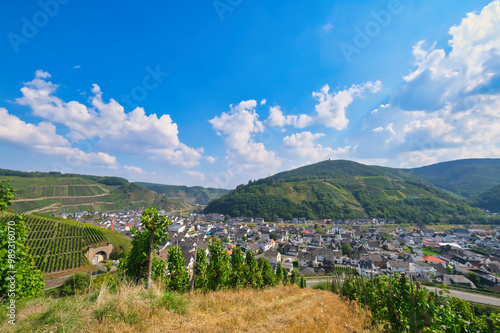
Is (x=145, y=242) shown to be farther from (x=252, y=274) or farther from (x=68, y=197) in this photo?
(x=68, y=197)

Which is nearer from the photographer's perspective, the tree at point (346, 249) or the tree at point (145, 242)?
the tree at point (145, 242)

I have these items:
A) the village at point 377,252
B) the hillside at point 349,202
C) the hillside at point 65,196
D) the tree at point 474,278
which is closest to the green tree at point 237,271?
the village at point 377,252

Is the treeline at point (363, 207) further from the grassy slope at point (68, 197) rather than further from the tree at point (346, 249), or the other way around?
the grassy slope at point (68, 197)

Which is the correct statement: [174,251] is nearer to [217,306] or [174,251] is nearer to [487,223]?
[217,306]

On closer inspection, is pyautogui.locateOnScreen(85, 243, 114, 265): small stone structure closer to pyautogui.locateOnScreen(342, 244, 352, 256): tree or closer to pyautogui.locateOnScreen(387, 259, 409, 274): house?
pyautogui.locateOnScreen(342, 244, 352, 256): tree

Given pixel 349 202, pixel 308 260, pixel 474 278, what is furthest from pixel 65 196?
pixel 474 278

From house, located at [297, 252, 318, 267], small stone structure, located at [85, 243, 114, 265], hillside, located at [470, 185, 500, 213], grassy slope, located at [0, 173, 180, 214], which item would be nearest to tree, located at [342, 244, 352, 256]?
house, located at [297, 252, 318, 267]

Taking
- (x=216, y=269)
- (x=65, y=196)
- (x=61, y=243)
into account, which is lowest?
(x=61, y=243)
